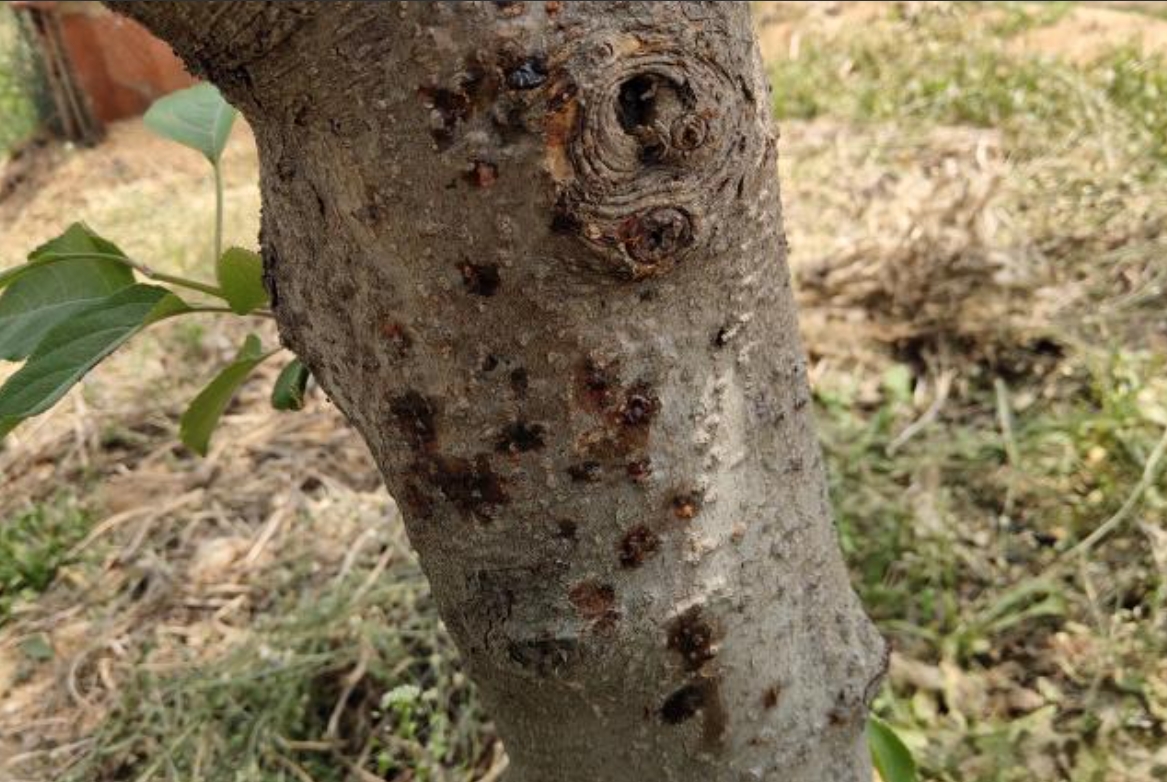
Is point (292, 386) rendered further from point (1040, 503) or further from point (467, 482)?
point (1040, 503)

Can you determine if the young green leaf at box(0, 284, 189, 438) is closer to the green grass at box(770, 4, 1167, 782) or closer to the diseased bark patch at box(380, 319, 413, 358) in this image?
the diseased bark patch at box(380, 319, 413, 358)

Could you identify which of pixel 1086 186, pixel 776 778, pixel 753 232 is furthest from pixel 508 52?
pixel 1086 186

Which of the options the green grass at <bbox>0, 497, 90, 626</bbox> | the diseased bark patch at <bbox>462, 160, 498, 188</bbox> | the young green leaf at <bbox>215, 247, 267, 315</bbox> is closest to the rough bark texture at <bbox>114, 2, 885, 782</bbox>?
the diseased bark patch at <bbox>462, 160, 498, 188</bbox>

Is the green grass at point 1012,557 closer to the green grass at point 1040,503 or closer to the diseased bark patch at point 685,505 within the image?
the green grass at point 1040,503

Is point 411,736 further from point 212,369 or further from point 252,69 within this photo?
point 212,369

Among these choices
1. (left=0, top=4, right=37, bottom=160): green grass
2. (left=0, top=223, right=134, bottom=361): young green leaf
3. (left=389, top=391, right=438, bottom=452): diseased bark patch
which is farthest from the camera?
(left=0, top=4, right=37, bottom=160): green grass

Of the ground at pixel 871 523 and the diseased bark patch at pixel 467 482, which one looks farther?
the ground at pixel 871 523

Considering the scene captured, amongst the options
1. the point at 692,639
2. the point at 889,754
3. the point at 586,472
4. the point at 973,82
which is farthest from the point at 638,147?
the point at 973,82

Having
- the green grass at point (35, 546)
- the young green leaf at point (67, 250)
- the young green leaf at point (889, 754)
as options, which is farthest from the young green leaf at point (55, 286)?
the green grass at point (35, 546)
